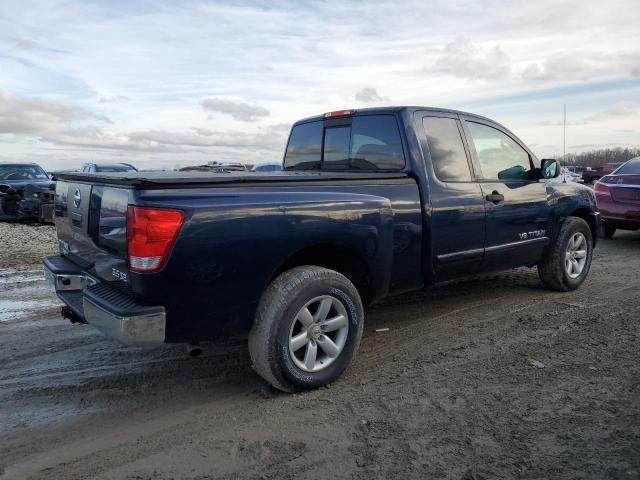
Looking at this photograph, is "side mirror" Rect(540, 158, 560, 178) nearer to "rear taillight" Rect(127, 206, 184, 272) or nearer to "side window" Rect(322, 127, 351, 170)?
"side window" Rect(322, 127, 351, 170)

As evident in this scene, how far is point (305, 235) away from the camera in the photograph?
3.43 m

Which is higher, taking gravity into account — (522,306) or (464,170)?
(464,170)

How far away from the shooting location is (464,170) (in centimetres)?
473

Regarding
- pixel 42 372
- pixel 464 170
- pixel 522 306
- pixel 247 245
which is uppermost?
pixel 464 170

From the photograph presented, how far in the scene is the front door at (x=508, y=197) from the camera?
4.91m

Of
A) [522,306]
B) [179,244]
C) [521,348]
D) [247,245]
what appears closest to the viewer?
[179,244]

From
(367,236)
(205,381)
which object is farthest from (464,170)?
(205,381)

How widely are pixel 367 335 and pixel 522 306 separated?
1803mm

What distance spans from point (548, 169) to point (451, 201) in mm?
1596

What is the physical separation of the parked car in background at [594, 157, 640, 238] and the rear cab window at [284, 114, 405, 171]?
6.41m

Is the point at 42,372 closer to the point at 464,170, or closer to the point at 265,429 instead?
the point at 265,429

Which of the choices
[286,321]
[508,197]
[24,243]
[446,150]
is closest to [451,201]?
[446,150]

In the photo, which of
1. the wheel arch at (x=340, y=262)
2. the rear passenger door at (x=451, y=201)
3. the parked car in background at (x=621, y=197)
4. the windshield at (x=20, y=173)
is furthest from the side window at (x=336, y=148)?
the windshield at (x=20, y=173)

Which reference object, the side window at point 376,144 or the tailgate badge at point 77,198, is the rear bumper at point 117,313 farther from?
the side window at point 376,144
